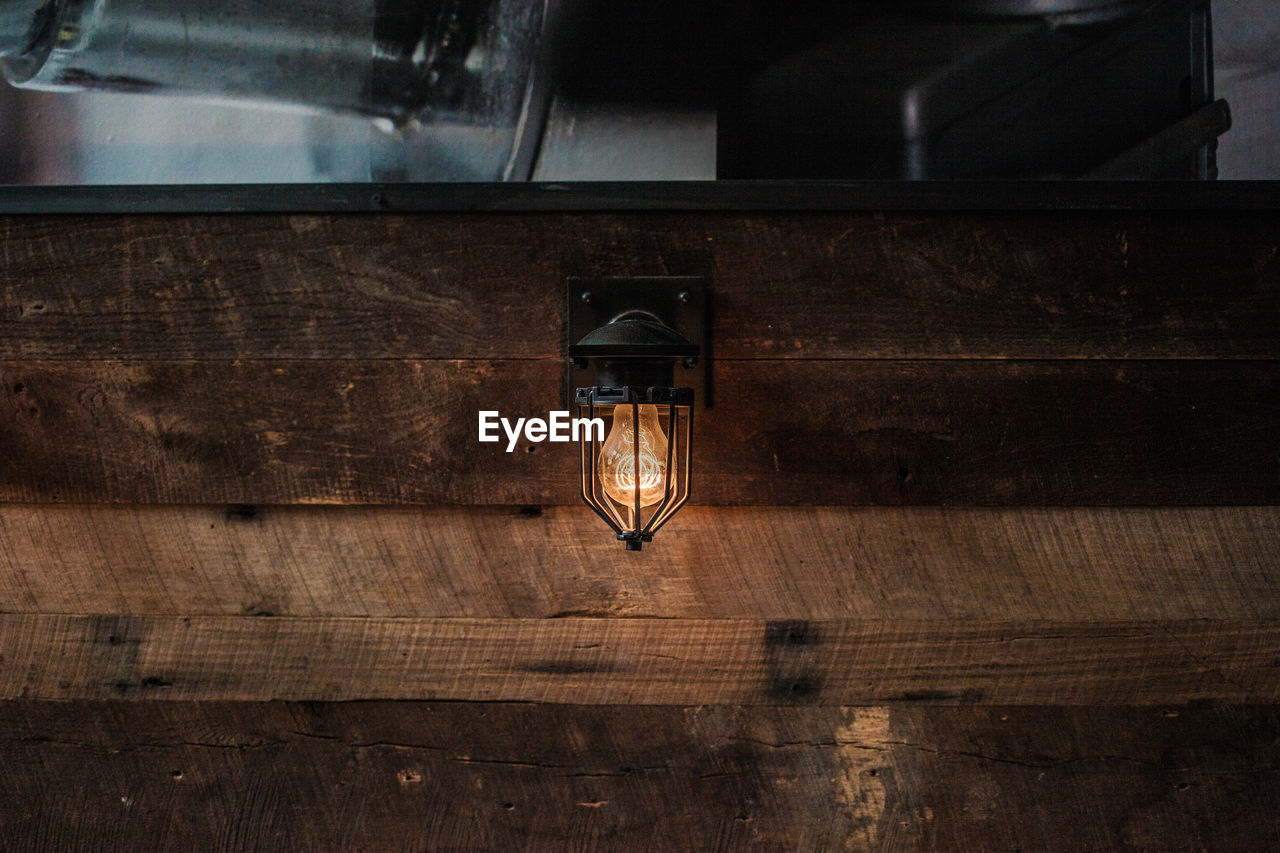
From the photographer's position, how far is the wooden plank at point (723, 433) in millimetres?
1000

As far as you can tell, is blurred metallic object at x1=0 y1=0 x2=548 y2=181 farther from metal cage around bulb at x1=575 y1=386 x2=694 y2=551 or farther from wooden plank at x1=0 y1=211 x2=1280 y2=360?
metal cage around bulb at x1=575 y1=386 x2=694 y2=551

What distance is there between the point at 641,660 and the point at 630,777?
0.17 m

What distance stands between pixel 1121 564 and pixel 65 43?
1.69 metres

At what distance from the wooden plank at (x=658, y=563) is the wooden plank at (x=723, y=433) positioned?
31 mm

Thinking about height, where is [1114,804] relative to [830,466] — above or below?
below

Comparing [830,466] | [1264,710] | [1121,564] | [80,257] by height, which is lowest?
[1264,710]

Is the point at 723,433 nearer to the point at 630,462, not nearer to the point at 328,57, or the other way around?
the point at 630,462

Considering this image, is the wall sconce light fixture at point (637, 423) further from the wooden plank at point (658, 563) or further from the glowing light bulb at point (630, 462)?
the wooden plank at point (658, 563)

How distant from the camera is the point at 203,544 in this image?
3.42ft

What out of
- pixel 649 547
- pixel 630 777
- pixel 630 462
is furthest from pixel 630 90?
pixel 630 777

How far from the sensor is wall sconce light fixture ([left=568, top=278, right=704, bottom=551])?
0.85 m

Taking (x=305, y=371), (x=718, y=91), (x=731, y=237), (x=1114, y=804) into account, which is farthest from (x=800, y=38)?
(x=1114, y=804)

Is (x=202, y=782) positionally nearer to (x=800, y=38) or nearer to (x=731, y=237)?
(x=731, y=237)

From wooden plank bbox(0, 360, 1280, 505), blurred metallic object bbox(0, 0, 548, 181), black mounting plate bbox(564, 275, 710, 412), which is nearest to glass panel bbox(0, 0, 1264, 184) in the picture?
blurred metallic object bbox(0, 0, 548, 181)
